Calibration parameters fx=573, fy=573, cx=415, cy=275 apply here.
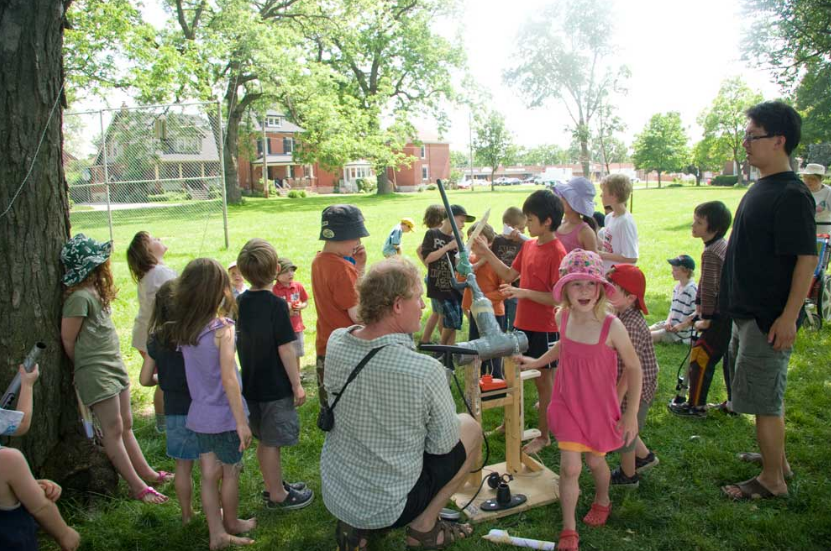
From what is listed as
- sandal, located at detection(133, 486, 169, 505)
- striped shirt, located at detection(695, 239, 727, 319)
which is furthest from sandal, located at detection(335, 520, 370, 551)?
striped shirt, located at detection(695, 239, 727, 319)

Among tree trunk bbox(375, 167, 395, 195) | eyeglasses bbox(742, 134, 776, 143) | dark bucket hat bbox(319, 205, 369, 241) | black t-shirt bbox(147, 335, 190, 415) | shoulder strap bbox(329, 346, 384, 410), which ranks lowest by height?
black t-shirt bbox(147, 335, 190, 415)

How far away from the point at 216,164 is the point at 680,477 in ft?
37.3

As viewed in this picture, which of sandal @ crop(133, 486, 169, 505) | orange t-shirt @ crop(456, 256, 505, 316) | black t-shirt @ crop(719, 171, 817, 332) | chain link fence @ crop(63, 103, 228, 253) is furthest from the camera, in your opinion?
chain link fence @ crop(63, 103, 228, 253)

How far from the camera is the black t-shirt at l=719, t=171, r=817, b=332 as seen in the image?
3.00 m

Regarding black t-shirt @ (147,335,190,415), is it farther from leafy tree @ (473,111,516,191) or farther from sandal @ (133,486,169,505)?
leafy tree @ (473,111,516,191)

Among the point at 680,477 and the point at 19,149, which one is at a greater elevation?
the point at 19,149

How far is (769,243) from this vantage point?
3121 millimetres

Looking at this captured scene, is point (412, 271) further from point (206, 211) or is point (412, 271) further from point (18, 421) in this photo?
A: point (206, 211)

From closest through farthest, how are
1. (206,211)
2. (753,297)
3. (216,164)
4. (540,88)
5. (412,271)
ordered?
(412,271) → (753,297) → (216,164) → (206,211) → (540,88)

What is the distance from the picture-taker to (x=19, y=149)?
3.18 m

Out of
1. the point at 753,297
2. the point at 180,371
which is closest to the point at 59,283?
the point at 180,371

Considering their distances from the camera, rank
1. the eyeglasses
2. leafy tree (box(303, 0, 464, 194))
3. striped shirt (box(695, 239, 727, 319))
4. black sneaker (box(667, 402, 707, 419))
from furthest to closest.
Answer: leafy tree (box(303, 0, 464, 194)) < black sneaker (box(667, 402, 707, 419)) < striped shirt (box(695, 239, 727, 319)) < the eyeglasses

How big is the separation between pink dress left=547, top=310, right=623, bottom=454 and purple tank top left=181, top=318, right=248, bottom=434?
5.59 feet

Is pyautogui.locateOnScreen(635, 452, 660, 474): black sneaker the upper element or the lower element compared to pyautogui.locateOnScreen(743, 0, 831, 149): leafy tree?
lower
